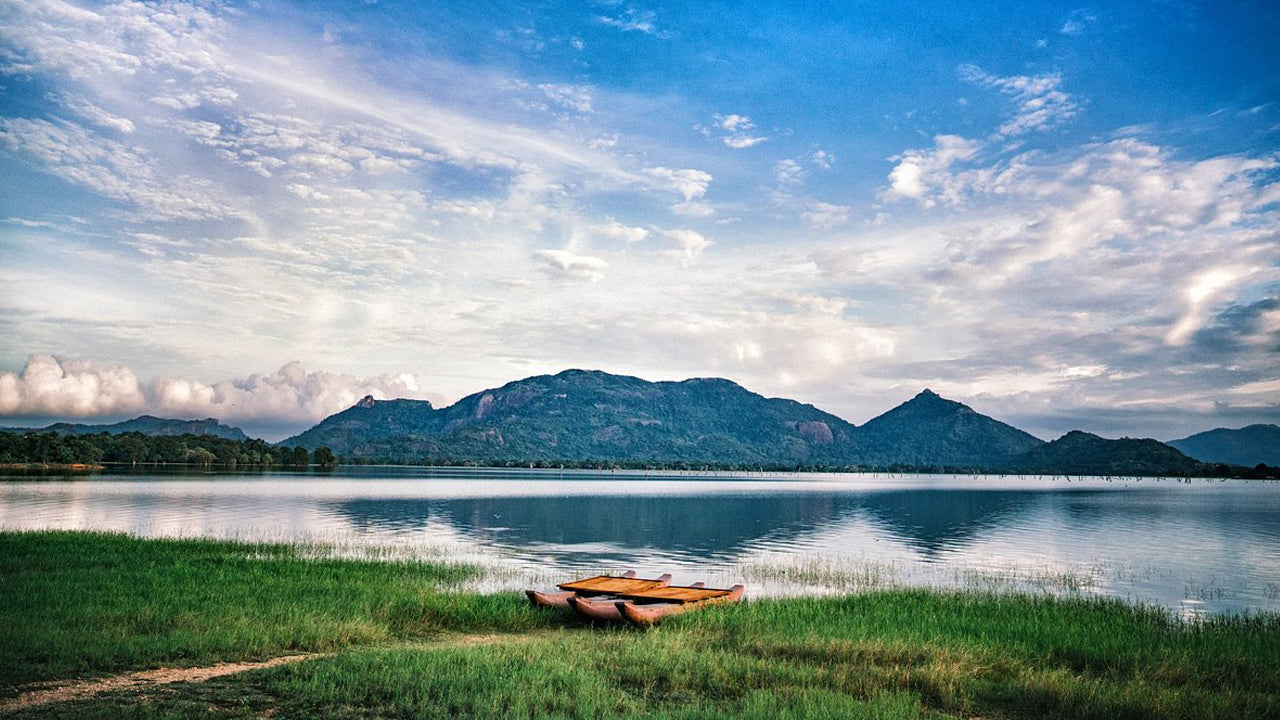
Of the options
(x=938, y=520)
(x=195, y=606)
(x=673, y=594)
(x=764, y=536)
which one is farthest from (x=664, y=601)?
(x=938, y=520)

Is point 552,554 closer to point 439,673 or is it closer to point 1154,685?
point 439,673

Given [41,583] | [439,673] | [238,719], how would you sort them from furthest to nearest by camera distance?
[41,583], [439,673], [238,719]

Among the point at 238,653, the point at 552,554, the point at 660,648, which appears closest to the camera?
the point at 238,653

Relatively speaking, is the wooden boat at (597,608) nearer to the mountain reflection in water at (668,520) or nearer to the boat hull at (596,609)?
the boat hull at (596,609)

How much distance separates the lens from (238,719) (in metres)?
14.0

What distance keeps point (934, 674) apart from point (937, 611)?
417 inches

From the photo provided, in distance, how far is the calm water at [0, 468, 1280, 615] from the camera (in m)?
40.9

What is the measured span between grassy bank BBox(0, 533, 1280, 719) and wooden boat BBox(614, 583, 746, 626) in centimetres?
59

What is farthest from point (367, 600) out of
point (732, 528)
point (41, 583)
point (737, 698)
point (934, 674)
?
point (732, 528)

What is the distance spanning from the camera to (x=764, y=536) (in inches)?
2552

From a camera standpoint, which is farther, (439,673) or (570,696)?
(439,673)

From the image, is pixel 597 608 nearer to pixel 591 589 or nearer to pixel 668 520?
pixel 591 589

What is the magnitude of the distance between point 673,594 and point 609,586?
2775 millimetres

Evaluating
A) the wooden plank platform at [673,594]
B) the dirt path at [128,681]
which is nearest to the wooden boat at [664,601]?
the wooden plank platform at [673,594]
